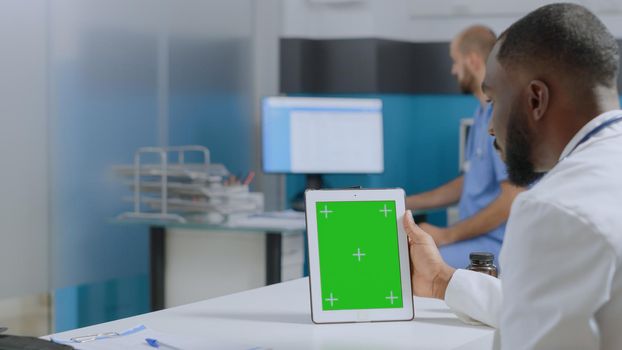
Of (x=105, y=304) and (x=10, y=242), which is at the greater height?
(x=10, y=242)

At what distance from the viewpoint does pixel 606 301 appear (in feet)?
4.20

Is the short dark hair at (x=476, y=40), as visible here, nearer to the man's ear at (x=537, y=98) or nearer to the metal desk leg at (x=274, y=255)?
the metal desk leg at (x=274, y=255)

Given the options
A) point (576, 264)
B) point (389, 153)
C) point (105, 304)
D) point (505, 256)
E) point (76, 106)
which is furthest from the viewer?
point (389, 153)

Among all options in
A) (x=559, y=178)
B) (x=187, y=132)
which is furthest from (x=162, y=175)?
(x=559, y=178)

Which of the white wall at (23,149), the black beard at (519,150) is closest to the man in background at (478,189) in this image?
the white wall at (23,149)

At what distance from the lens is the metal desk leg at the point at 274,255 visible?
3859 millimetres

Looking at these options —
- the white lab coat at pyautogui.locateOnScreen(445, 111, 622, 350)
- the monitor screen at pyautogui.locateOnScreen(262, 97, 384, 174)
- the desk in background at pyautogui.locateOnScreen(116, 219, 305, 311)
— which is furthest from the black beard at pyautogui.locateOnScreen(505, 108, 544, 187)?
the monitor screen at pyautogui.locateOnScreen(262, 97, 384, 174)

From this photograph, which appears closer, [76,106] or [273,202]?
[76,106]

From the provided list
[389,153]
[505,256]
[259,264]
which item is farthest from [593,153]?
[389,153]

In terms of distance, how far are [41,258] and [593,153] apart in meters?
2.95

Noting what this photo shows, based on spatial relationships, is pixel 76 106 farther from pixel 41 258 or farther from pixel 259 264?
pixel 259 264

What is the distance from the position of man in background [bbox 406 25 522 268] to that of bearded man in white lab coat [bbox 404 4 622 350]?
1733 millimetres

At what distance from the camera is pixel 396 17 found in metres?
5.16

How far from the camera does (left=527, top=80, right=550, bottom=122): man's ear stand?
1.52 metres
